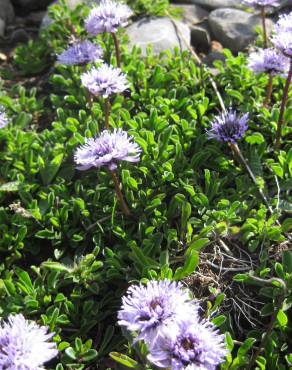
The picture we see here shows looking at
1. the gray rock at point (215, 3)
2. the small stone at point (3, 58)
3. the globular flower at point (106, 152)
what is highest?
the globular flower at point (106, 152)

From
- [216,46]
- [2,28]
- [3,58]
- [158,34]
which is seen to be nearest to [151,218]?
[158,34]

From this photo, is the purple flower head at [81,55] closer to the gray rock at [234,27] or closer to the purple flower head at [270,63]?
the purple flower head at [270,63]

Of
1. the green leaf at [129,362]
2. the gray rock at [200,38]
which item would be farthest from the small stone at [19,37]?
A: the green leaf at [129,362]

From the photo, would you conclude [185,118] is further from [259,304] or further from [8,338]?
[8,338]

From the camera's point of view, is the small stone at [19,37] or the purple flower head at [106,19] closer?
the purple flower head at [106,19]

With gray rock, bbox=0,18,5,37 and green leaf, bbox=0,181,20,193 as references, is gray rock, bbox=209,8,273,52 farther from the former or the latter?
green leaf, bbox=0,181,20,193

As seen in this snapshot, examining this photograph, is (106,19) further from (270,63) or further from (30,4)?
(30,4)

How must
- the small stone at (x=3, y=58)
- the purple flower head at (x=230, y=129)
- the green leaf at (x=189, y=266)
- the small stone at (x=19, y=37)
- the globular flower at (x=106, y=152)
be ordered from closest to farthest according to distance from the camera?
the green leaf at (x=189, y=266) → the globular flower at (x=106, y=152) → the purple flower head at (x=230, y=129) → the small stone at (x=3, y=58) → the small stone at (x=19, y=37)
